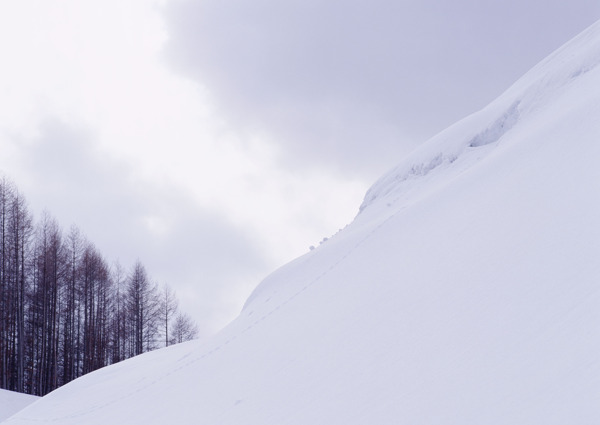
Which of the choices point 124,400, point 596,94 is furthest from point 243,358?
point 596,94

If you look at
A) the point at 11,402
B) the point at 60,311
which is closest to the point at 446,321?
the point at 11,402

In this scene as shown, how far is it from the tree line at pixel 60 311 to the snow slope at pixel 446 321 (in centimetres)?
1817

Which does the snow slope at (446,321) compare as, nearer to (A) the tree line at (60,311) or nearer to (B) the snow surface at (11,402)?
(B) the snow surface at (11,402)

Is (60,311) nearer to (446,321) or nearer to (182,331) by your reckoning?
(182,331)

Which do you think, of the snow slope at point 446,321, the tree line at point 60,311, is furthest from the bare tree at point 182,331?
the snow slope at point 446,321

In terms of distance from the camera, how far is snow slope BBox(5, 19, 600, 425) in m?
3.68

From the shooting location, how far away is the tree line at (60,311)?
27422 millimetres

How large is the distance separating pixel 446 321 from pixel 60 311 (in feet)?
97.1

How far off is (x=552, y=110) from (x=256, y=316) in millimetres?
5815

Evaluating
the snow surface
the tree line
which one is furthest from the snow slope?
the tree line

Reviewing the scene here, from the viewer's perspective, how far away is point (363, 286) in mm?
7383

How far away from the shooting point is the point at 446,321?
4.91 m

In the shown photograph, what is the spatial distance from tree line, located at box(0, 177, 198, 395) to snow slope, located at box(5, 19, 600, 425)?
18.2 meters

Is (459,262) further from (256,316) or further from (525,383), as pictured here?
(256,316)
